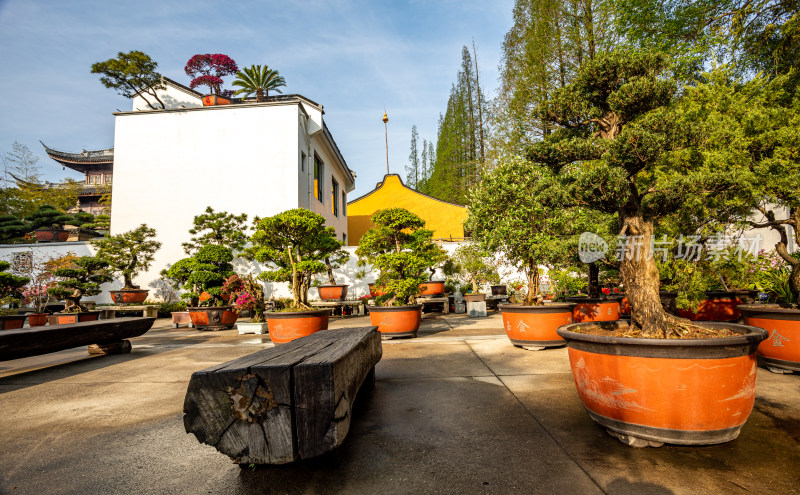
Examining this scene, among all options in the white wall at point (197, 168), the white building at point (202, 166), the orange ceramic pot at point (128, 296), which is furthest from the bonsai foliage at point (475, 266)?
the orange ceramic pot at point (128, 296)

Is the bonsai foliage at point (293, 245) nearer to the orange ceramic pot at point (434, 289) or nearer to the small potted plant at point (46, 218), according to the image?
the orange ceramic pot at point (434, 289)

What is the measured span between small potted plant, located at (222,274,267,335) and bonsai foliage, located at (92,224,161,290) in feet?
15.4

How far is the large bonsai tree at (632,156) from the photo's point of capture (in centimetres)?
232

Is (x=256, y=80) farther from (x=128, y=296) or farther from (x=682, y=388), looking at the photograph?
(x=682, y=388)

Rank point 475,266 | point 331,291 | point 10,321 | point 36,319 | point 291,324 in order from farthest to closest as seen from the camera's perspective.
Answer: point 475,266 < point 331,291 < point 36,319 < point 10,321 < point 291,324

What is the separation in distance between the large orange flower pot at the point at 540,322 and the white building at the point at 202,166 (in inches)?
342

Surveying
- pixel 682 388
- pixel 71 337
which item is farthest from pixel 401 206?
pixel 682 388

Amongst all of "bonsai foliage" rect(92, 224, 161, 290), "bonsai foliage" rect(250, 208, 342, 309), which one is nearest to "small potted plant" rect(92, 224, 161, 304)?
"bonsai foliage" rect(92, 224, 161, 290)

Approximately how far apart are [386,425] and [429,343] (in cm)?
321

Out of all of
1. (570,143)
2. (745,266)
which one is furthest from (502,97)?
(570,143)

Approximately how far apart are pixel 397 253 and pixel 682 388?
488 centimetres

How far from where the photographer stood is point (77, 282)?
9.13 metres

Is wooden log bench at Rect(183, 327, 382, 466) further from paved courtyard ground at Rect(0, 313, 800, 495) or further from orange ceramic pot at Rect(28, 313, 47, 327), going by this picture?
orange ceramic pot at Rect(28, 313, 47, 327)

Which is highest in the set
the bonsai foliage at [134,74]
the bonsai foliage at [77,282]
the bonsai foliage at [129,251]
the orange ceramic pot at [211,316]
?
the bonsai foliage at [134,74]
